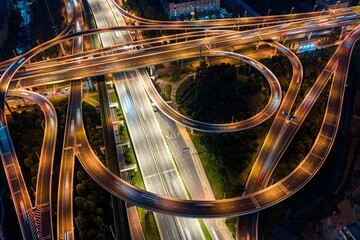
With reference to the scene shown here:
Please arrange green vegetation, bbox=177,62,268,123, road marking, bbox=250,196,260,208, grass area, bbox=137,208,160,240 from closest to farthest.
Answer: road marking, bbox=250,196,260,208, grass area, bbox=137,208,160,240, green vegetation, bbox=177,62,268,123

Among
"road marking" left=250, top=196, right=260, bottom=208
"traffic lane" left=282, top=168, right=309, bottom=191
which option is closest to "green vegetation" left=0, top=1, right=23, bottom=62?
"road marking" left=250, top=196, right=260, bottom=208

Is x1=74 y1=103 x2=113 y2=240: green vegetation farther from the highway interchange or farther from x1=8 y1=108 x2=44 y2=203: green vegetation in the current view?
x1=8 y1=108 x2=44 y2=203: green vegetation

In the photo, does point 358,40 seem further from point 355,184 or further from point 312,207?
point 312,207

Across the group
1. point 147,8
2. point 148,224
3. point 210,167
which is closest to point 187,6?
point 147,8

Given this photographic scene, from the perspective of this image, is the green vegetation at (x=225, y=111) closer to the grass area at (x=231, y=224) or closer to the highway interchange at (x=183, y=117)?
the highway interchange at (x=183, y=117)

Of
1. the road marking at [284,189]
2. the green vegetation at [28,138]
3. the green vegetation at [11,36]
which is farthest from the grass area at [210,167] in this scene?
the green vegetation at [11,36]

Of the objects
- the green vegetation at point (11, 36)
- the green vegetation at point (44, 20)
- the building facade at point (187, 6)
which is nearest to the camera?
the green vegetation at point (11, 36)
